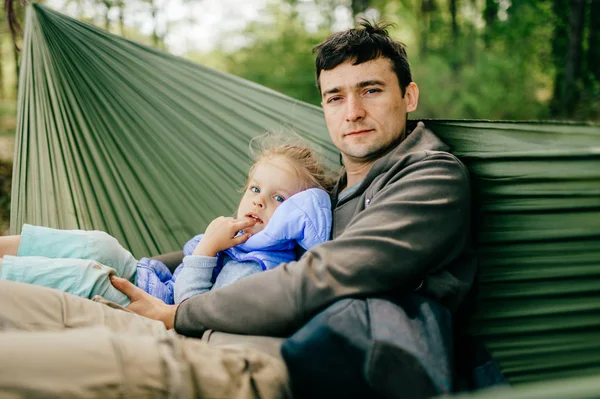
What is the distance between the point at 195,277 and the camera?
1456 millimetres

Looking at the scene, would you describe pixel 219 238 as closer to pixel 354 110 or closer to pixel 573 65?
pixel 354 110

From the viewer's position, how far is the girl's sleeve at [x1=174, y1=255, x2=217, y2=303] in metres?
1.43

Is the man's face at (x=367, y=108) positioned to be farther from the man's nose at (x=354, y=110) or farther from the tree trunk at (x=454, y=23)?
the tree trunk at (x=454, y=23)

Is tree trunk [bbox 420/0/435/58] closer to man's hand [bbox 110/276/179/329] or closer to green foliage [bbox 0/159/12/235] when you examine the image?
green foliage [bbox 0/159/12/235]

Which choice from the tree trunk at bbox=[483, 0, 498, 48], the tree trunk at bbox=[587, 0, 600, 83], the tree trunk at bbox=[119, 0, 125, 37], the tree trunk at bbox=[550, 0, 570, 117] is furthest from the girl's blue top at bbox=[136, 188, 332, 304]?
the tree trunk at bbox=[483, 0, 498, 48]

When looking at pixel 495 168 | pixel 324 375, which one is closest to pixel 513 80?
pixel 495 168

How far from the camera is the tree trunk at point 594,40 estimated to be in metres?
7.68

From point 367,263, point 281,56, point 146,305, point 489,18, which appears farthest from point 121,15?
point 367,263

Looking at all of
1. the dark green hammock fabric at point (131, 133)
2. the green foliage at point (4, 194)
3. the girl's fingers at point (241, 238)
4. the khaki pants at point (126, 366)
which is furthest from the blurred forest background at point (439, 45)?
the khaki pants at point (126, 366)

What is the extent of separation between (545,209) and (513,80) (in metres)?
8.07

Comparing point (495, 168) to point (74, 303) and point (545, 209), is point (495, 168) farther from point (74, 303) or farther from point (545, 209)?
point (74, 303)

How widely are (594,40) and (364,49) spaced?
7.70 m

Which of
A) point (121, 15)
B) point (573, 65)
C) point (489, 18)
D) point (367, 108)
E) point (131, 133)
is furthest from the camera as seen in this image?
point (489, 18)

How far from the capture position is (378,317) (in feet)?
3.33
